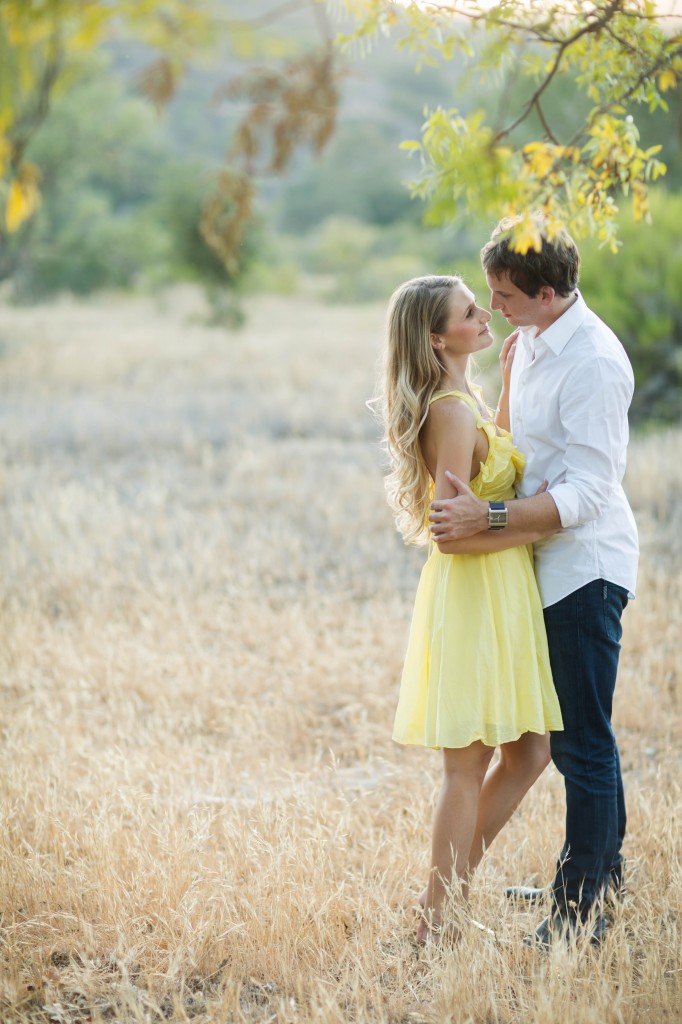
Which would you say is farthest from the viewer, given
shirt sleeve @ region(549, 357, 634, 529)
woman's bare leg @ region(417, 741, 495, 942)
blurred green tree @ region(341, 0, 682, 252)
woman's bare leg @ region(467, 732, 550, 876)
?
woman's bare leg @ region(467, 732, 550, 876)

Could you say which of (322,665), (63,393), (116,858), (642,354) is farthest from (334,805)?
(63,393)

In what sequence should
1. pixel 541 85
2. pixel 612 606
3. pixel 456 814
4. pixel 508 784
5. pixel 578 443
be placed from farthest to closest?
pixel 508 784 < pixel 456 814 < pixel 612 606 < pixel 578 443 < pixel 541 85

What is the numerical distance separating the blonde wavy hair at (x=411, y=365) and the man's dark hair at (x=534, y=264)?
0.57ft

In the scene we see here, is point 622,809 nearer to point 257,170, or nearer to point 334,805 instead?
point 334,805

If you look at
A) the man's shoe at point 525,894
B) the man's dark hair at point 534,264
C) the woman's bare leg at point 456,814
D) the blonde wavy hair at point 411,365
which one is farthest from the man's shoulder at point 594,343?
the man's shoe at point 525,894

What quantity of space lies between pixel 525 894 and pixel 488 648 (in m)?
1.07

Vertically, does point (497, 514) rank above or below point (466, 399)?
below

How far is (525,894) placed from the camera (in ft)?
11.6

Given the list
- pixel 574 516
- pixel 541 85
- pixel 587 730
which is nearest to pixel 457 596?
pixel 574 516

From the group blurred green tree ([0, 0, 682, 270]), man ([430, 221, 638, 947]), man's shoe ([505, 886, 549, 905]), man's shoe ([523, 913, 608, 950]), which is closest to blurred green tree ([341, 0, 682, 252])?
blurred green tree ([0, 0, 682, 270])

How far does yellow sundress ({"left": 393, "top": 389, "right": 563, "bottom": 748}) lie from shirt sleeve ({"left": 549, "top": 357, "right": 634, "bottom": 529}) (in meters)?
0.26

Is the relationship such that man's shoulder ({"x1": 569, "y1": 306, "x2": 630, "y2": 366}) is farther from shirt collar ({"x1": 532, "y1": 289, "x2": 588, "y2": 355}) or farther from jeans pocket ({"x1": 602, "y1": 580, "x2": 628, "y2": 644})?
jeans pocket ({"x1": 602, "y1": 580, "x2": 628, "y2": 644})

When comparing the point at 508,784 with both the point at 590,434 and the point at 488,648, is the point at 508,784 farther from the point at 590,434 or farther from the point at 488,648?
the point at 590,434

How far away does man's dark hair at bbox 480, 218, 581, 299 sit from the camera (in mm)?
2971
